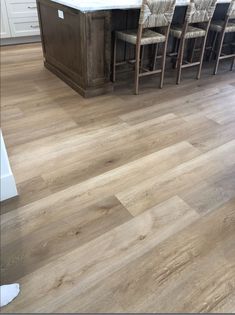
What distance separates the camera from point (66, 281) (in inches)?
50.3

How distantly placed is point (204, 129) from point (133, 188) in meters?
1.08

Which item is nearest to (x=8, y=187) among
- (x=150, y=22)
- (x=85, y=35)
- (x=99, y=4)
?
(x=85, y=35)

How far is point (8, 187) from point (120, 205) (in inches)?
28.1

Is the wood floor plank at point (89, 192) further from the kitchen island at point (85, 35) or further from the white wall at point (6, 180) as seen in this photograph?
the kitchen island at point (85, 35)

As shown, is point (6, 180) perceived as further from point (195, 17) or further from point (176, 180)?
point (195, 17)

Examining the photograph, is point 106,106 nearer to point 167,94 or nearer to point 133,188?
point 167,94

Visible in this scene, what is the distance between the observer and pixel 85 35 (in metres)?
2.54

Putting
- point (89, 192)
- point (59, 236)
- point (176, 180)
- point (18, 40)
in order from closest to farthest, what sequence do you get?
point (59, 236), point (89, 192), point (176, 180), point (18, 40)

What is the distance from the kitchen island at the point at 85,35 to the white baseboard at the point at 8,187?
5.04 ft

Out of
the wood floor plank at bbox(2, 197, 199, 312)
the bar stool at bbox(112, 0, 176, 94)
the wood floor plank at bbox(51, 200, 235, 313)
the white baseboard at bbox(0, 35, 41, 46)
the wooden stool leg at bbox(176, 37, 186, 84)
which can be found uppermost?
the bar stool at bbox(112, 0, 176, 94)

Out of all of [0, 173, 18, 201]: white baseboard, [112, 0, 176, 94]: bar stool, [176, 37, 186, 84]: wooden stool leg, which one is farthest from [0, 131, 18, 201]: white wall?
[176, 37, 186, 84]: wooden stool leg

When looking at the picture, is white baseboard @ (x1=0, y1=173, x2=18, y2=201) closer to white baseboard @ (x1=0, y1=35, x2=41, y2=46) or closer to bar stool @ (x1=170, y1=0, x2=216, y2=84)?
bar stool @ (x1=170, y1=0, x2=216, y2=84)

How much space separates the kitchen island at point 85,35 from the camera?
2.53 m

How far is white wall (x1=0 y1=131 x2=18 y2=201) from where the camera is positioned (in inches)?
62.5
